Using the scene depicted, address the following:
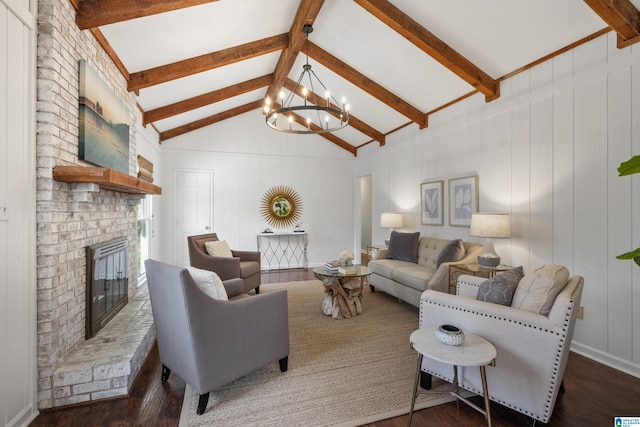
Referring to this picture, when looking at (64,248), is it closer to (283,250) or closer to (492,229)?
(492,229)

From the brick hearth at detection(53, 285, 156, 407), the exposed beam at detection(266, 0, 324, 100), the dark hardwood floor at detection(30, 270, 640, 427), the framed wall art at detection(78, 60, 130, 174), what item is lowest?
the dark hardwood floor at detection(30, 270, 640, 427)

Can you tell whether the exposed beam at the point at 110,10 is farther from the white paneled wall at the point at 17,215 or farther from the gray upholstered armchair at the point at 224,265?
the gray upholstered armchair at the point at 224,265

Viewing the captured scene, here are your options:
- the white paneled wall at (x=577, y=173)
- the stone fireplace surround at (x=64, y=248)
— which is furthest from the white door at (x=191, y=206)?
the white paneled wall at (x=577, y=173)

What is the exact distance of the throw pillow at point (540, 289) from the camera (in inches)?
71.0

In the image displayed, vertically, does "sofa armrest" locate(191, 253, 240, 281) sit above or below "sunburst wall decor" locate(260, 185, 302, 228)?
below

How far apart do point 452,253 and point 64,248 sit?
371 centimetres

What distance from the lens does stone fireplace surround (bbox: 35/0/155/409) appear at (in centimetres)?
192

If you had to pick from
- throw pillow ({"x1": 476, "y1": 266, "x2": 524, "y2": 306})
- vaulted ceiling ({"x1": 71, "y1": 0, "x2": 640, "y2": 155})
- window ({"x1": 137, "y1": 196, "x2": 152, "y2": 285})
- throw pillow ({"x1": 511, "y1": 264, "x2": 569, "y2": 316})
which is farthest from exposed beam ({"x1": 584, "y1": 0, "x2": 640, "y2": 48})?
window ({"x1": 137, "y1": 196, "x2": 152, "y2": 285})

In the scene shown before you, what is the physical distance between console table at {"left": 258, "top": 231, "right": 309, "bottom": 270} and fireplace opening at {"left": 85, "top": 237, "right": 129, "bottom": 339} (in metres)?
3.42

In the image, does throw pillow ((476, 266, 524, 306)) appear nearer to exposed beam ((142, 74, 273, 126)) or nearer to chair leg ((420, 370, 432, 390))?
chair leg ((420, 370, 432, 390))

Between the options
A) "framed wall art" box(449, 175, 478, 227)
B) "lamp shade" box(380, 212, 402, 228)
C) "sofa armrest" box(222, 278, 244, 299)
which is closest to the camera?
"sofa armrest" box(222, 278, 244, 299)

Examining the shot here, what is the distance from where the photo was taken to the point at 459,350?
1646 mm

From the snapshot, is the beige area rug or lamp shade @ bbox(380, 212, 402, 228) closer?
the beige area rug

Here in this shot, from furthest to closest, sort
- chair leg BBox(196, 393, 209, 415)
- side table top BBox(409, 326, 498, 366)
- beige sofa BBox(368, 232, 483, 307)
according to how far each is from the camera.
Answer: beige sofa BBox(368, 232, 483, 307) < chair leg BBox(196, 393, 209, 415) < side table top BBox(409, 326, 498, 366)
